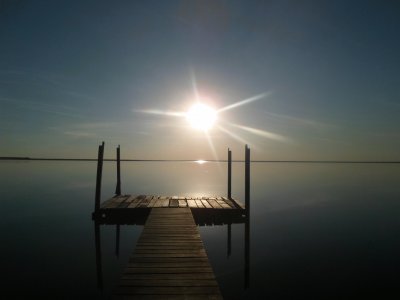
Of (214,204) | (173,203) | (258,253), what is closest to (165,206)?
(173,203)

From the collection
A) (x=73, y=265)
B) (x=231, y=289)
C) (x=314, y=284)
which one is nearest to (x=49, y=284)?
(x=73, y=265)

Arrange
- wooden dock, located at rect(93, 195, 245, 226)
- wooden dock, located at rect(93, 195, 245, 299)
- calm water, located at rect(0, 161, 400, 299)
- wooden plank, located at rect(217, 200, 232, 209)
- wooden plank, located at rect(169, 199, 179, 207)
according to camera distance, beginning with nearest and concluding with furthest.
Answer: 1. wooden dock, located at rect(93, 195, 245, 299)
2. calm water, located at rect(0, 161, 400, 299)
3. wooden dock, located at rect(93, 195, 245, 226)
4. wooden plank, located at rect(169, 199, 179, 207)
5. wooden plank, located at rect(217, 200, 232, 209)

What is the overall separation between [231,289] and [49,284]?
21.5 ft

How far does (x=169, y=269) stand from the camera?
621 centimetres

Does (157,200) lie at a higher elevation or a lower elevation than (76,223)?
higher

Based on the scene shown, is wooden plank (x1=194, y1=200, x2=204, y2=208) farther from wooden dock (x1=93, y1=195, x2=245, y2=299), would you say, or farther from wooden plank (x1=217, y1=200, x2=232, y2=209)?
wooden plank (x1=217, y1=200, x2=232, y2=209)

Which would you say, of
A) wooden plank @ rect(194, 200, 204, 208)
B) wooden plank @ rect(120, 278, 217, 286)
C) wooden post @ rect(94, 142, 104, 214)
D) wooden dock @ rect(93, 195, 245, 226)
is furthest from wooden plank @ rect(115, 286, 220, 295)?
wooden post @ rect(94, 142, 104, 214)

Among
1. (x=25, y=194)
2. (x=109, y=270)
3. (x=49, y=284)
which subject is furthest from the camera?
(x=25, y=194)

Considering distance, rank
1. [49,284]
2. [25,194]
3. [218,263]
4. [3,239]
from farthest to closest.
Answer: [25,194] < [3,239] < [218,263] < [49,284]

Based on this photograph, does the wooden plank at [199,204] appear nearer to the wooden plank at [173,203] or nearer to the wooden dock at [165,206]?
the wooden dock at [165,206]

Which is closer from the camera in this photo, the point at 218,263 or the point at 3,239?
the point at 218,263

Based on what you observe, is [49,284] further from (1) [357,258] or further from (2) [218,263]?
(1) [357,258]

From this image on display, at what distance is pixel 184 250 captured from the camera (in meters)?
7.55

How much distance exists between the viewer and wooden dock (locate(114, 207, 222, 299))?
16.8 ft
